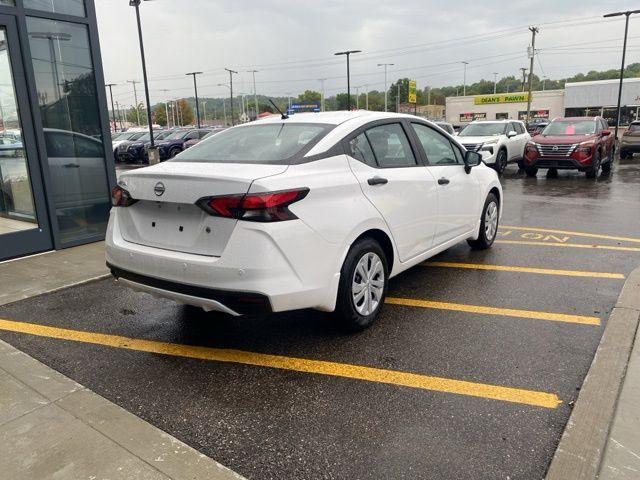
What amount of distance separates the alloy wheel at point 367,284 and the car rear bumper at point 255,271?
312 millimetres

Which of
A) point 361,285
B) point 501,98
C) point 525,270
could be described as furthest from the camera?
point 501,98

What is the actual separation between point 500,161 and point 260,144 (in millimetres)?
13470

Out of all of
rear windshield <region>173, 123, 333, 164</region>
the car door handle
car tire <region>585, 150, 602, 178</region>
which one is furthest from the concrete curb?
car tire <region>585, 150, 602, 178</region>

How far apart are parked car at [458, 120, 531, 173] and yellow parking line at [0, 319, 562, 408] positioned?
1249 cm

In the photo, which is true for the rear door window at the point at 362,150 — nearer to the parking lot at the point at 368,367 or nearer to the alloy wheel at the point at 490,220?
the parking lot at the point at 368,367

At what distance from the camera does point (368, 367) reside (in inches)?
138

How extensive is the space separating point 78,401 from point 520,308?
3512 mm

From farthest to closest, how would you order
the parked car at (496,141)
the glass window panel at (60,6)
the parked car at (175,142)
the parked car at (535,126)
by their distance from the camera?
the parked car at (535,126) → the parked car at (175,142) → the parked car at (496,141) → the glass window panel at (60,6)

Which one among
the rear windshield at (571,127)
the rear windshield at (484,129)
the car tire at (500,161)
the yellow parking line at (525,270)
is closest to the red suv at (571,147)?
the rear windshield at (571,127)

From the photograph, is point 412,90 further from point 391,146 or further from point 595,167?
point 391,146

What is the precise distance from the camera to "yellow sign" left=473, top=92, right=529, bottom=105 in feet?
207

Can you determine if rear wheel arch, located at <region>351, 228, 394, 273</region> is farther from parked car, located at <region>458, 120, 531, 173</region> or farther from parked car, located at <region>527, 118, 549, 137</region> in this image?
parked car, located at <region>527, 118, 549, 137</region>

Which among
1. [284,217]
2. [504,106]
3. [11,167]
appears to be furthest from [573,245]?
[504,106]

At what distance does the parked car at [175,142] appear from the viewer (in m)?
25.4
